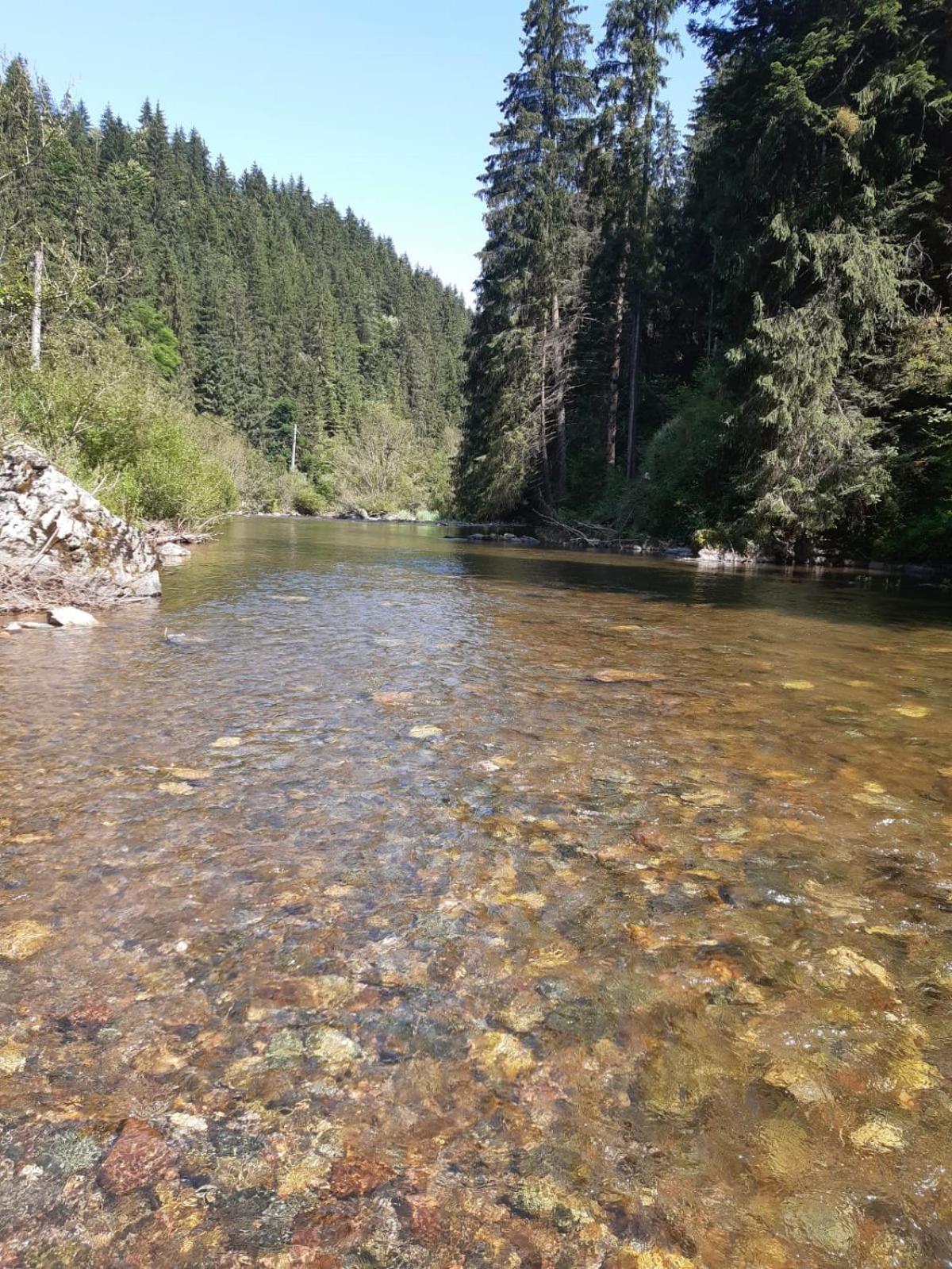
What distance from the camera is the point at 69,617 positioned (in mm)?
8227

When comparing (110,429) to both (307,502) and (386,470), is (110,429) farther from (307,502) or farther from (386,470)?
(386,470)

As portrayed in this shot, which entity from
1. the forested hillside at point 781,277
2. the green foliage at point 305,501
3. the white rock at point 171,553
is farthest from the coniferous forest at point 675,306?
the green foliage at point 305,501

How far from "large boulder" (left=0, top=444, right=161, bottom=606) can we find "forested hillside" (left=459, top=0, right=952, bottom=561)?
15.1 metres

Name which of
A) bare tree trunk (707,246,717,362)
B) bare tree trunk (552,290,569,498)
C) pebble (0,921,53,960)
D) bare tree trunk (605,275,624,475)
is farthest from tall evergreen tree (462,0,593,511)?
pebble (0,921,53,960)

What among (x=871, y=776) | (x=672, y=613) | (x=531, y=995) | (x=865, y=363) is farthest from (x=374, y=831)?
(x=865, y=363)

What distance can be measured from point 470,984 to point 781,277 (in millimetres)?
20788

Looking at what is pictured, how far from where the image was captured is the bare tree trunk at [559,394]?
31.1m

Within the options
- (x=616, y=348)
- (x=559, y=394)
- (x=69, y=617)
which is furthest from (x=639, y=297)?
(x=69, y=617)

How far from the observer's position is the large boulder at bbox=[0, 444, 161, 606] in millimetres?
9023

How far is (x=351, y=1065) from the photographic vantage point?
6.54 ft

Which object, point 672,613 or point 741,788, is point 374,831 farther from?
point 672,613

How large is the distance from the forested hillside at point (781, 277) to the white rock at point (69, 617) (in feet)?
51.8

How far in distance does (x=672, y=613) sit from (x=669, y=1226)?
31.4ft

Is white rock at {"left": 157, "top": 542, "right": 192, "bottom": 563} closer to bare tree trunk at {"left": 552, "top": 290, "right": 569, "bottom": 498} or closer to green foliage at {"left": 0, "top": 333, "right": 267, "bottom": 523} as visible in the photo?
green foliage at {"left": 0, "top": 333, "right": 267, "bottom": 523}
